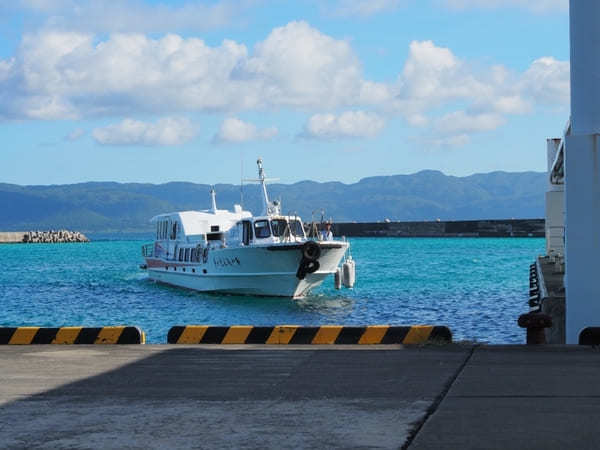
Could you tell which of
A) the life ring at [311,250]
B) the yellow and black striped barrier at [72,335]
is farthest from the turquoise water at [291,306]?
the yellow and black striped barrier at [72,335]

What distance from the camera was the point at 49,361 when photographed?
372 inches

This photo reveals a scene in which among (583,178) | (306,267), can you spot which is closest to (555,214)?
(306,267)

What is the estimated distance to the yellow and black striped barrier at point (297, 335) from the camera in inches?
418

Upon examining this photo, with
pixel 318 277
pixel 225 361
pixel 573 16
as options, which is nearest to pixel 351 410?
pixel 225 361

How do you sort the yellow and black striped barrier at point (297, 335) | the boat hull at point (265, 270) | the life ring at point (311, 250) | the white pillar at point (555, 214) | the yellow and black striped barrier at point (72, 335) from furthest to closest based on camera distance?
the boat hull at point (265, 270) → the life ring at point (311, 250) → the white pillar at point (555, 214) → the yellow and black striped barrier at point (72, 335) → the yellow and black striped barrier at point (297, 335)

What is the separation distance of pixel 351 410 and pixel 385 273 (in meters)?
57.3

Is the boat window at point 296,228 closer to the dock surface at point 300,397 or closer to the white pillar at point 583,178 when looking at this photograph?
the white pillar at point 583,178

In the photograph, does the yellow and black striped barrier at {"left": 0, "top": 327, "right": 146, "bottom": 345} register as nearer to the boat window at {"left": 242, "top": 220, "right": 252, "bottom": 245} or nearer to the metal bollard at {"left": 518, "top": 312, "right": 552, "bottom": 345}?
the metal bollard at {"left": 518, "top": 312, "right": 552, "bottom": 345}

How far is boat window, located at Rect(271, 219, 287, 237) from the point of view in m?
36.3

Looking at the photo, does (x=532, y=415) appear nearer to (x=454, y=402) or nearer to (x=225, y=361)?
(x=454, y=402)

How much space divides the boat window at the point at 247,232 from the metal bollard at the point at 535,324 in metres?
26.5

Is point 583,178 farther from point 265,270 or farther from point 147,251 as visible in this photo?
point 147,251

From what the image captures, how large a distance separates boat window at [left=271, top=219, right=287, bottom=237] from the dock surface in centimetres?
2591

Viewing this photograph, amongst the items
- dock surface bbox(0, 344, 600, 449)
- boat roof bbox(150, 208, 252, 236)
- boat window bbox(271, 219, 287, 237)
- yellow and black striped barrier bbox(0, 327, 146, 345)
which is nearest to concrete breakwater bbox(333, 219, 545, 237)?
boat roof bbox(150, 208, 252, 236)
